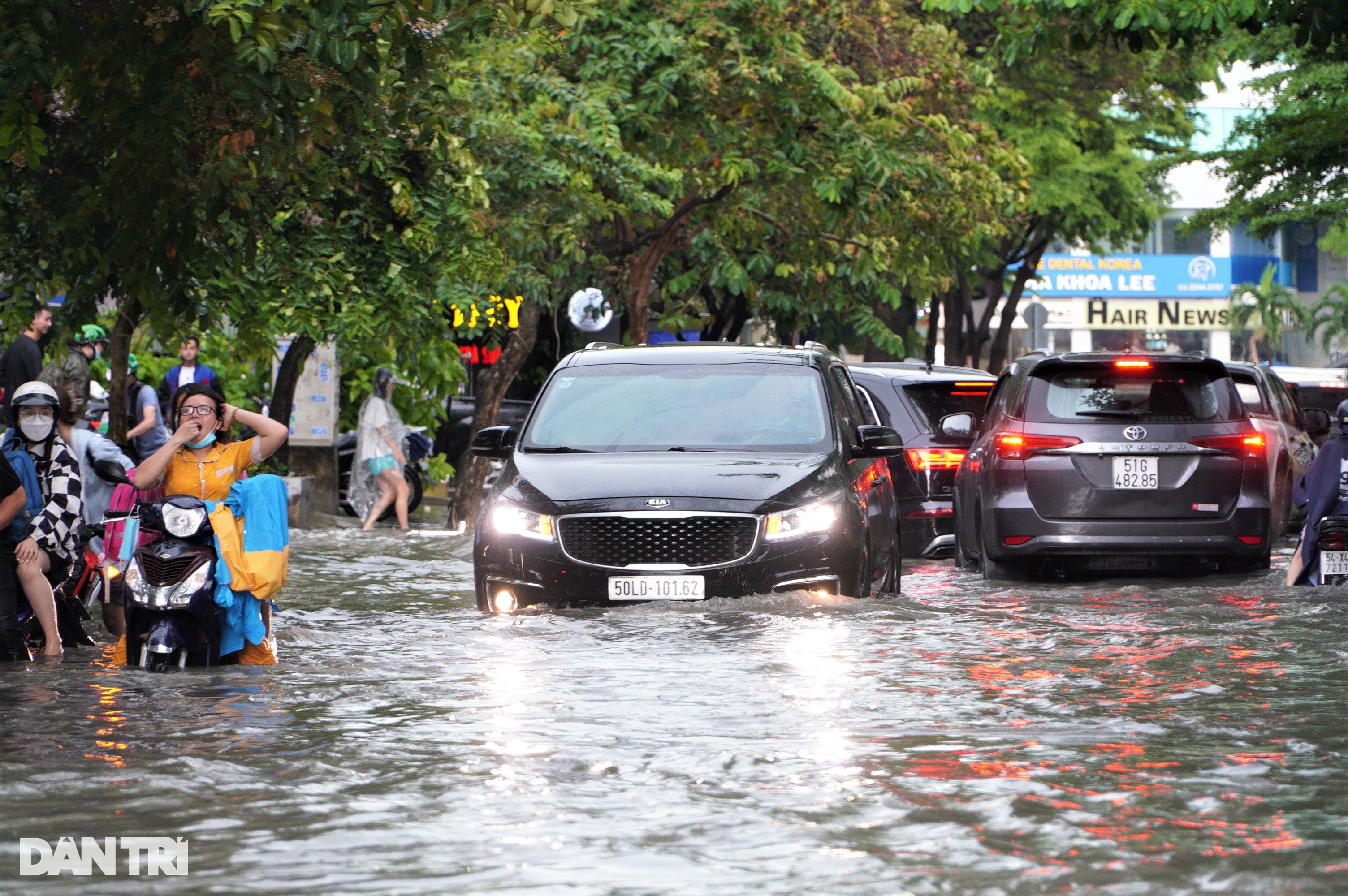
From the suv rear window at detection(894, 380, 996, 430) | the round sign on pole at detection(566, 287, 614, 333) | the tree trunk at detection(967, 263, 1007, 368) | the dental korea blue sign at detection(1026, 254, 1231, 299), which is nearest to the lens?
the suv rear window at detection(894, 380, 996, 430)

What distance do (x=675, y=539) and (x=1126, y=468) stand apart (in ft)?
13.8

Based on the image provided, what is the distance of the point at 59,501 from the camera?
10.5m

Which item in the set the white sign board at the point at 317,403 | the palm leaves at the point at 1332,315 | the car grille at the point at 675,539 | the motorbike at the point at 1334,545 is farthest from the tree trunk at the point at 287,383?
the palm leaves at the point at 1332,315

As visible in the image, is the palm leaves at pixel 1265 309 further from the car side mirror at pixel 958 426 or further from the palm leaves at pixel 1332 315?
the car side mirror at pixel 958 426

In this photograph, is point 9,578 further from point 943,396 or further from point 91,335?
point 943,396

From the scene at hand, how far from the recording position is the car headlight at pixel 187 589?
9.33 meters

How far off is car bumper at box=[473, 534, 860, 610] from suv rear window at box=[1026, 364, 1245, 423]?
3.52 meters

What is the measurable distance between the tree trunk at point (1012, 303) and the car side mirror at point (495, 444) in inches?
1159

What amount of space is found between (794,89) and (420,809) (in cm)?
1826

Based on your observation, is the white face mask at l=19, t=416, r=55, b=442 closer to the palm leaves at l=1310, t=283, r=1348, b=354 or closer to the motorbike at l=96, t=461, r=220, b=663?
the motorbike at l=96, t=461, r=220, b=663

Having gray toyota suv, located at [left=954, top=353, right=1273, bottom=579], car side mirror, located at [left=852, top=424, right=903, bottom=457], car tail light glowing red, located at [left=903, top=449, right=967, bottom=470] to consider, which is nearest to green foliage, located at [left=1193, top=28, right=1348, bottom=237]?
car tail light glowing red, located at [left=903, top=449, right=967, bottom=470]

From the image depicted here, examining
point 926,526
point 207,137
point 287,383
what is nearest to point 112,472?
point 207,137

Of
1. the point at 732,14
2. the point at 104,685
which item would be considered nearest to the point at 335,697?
the point at 104,685

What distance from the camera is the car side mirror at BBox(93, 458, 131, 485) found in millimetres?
9789
